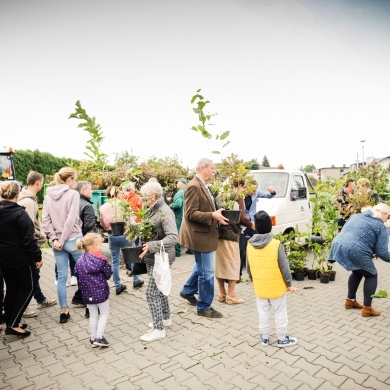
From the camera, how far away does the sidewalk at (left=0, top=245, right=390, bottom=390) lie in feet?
9.75

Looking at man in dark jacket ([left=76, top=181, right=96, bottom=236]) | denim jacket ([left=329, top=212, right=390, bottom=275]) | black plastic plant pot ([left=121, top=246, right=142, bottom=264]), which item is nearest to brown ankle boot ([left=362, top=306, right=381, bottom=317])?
denim jacket ([left=329, top=212, right=390, bottom=275])

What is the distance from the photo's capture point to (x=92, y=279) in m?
3.54

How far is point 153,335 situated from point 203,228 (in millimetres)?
1470

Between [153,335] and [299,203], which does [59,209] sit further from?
[299,203]

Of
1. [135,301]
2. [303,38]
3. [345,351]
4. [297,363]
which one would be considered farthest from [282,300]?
[303,38]

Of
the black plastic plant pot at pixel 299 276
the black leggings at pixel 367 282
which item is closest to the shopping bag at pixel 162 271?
the black leggings at pixel 367 282

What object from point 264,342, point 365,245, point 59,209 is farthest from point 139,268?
point 365,245

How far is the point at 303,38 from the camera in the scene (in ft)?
28.6

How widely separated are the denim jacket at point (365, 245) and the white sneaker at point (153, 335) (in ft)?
8.77

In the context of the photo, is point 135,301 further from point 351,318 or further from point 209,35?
point 209,35

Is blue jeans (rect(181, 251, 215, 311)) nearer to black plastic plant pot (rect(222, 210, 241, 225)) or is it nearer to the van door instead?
black plastic plant pot (rect(222, 210, 241, 225))

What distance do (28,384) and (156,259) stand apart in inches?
67.4

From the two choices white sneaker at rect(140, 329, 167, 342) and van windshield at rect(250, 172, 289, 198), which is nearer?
white sneaker at rect(140, 329, 167, 342)

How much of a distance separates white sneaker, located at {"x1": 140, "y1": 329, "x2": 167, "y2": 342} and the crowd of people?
0.04ft
